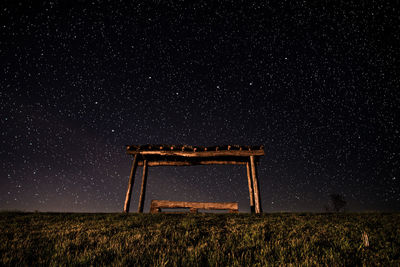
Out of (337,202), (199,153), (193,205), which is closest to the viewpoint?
(193,205)

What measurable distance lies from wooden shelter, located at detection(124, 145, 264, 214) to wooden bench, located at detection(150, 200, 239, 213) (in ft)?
3.19

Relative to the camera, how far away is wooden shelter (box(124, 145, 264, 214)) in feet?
32.8

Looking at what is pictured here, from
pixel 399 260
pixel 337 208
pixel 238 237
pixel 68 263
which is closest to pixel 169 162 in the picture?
pixel 238 237

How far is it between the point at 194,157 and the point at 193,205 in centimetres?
282

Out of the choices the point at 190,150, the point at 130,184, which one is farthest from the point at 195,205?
the point at 130,184

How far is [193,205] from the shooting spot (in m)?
9.59

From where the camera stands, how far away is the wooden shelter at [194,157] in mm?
10000

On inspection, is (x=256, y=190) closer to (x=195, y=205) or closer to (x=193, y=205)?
(x=195, y=205)

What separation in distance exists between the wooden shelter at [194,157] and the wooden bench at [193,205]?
38.3 inches

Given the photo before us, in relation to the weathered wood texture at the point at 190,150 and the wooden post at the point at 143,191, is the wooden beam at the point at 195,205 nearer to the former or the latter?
the wooden post at the point at 143,191

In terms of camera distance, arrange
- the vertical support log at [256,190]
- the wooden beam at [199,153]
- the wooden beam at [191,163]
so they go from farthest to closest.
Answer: the wooden beam at [191,163]
the wooden beam at [199,153]
the vertical support log at [256,190]

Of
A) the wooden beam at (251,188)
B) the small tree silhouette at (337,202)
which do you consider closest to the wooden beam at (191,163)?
the wooden beam at (251,188)

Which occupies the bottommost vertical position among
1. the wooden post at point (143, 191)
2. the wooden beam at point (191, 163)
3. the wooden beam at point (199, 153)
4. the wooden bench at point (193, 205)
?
the wooden bench at point (193, 205)

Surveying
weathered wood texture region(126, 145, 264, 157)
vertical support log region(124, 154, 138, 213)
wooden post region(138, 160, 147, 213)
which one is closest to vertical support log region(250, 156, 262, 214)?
weathered wood texture region(126, 145, 264, 157)
